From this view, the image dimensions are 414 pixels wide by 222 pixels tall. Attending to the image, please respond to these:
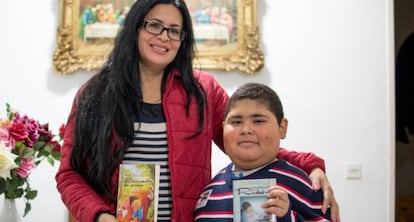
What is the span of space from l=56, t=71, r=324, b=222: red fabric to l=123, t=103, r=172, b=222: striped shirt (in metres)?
0.02

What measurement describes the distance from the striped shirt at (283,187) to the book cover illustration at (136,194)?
179 millimetres

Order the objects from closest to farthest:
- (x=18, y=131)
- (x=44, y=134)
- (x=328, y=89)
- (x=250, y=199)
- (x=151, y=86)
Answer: (x=250, y=199), (x=151, y=86), (x=18, y=131), (x=44, y=134), (x=328, y=89)

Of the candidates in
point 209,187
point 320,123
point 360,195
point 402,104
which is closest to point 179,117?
point 209,187

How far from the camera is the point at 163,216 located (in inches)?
47.2

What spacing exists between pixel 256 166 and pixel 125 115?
40 centimetres

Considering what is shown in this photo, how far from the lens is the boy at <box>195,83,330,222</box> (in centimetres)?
112

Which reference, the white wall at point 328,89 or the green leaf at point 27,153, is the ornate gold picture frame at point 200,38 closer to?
the white wall at point 328,89

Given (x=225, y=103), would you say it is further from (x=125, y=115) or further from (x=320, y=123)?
(x=320, y=123)

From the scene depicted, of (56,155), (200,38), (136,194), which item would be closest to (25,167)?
(56,155)

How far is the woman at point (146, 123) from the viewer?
1.17 metres

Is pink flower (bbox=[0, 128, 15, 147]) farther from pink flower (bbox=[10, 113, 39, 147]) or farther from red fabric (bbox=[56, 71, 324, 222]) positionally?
red fabric (bbox=[56, 71, 324, 222])

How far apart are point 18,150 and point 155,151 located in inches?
21.7

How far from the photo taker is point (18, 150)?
1.44 meters

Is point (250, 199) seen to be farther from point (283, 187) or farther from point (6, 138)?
point (6, 138)
